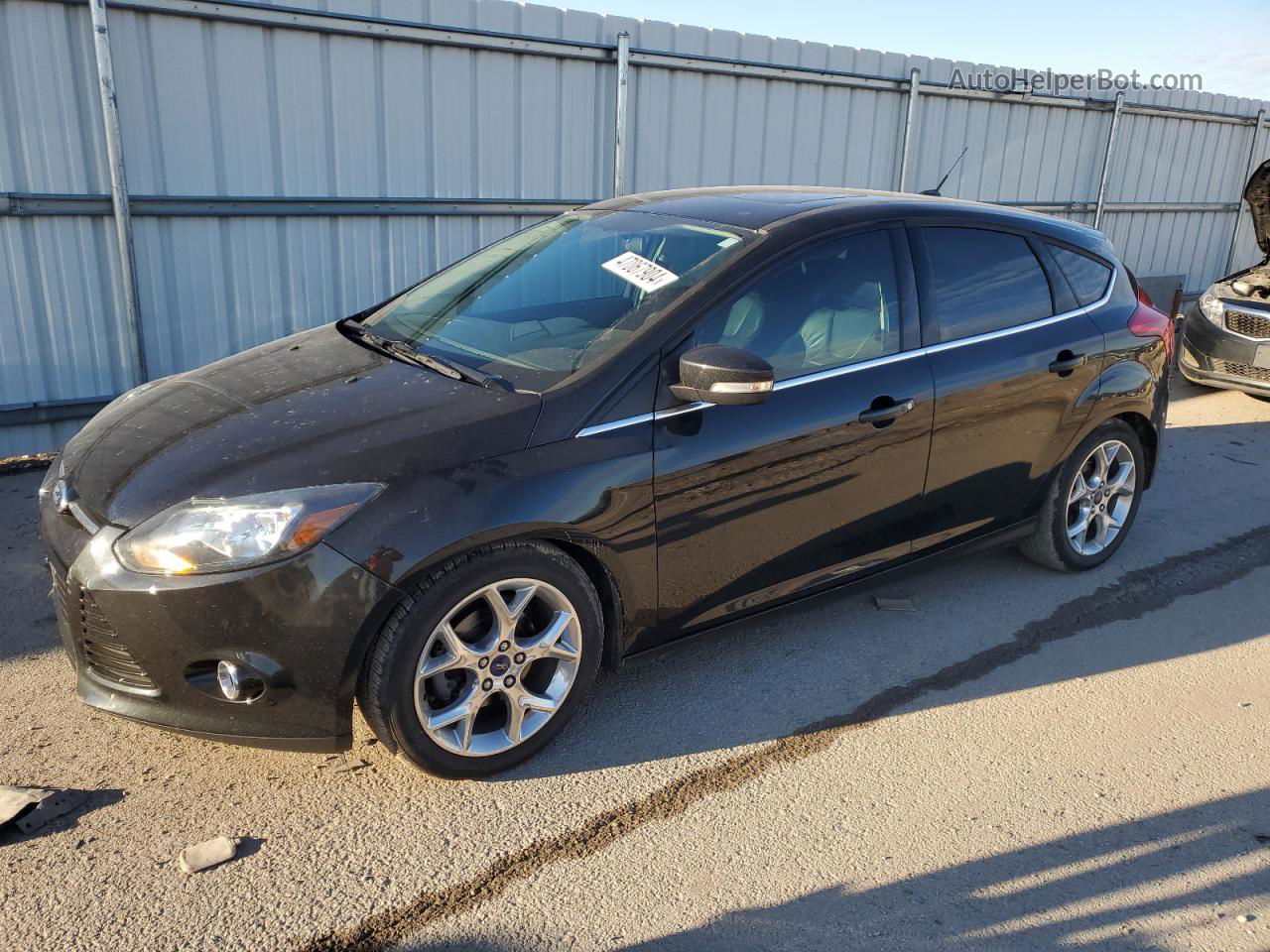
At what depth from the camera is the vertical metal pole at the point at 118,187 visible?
568 centimetres

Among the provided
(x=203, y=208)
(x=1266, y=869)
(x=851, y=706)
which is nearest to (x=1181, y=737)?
(x=1266, y=869)

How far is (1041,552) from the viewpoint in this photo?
4.67 m

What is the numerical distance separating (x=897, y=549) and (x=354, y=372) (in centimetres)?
211

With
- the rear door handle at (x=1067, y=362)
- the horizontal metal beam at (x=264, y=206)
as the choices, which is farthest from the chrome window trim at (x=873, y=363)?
the horizontal metal beam at (x=264, y=206)

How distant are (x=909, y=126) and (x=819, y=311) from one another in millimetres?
6811

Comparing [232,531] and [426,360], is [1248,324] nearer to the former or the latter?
[426,360]

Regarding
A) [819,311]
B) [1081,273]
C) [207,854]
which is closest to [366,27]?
[819,311]

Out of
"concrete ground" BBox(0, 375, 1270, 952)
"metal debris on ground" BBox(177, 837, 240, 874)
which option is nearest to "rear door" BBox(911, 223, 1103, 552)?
"concrete ground" BBox(0, 375, 1270, 952)

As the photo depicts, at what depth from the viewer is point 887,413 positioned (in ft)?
12.1

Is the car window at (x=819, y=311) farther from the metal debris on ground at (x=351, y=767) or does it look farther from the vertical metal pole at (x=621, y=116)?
the vertical metal pole at (x=621, y=116)

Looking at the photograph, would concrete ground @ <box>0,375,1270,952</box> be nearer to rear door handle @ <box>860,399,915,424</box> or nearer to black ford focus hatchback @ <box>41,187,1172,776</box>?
black ford focus hatchback @ <box>41,187,1172,776</box>

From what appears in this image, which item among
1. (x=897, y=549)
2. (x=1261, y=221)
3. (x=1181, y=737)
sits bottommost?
(x=1181, y=737)

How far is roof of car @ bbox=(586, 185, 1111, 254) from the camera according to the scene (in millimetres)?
3791

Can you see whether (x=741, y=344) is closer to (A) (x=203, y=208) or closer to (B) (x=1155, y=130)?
(A) (x=203, y=208)
